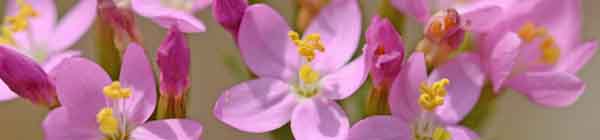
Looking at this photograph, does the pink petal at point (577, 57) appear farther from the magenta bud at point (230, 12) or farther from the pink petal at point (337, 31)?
the magenta bud at point (230, 12)

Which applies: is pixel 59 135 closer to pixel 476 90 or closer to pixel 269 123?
pixel 269 123

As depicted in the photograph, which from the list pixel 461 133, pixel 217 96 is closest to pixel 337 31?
pixel 461 133

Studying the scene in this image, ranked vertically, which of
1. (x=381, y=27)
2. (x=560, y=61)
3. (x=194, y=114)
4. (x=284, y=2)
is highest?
(x=381, y=27)

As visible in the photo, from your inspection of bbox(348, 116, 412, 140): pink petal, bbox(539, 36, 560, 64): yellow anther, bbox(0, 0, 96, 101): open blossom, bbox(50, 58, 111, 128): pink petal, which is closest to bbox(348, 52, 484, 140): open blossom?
bbox(348, 116, 412, 140): pink petal

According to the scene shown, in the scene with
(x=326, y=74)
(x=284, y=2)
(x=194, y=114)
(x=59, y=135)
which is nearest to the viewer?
(x=59, y=135)

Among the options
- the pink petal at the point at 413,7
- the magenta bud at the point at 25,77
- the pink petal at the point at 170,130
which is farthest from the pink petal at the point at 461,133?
the magenta bud at the point at 25,77

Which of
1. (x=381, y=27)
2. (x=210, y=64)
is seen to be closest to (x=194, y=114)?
(x=210, y=64)
